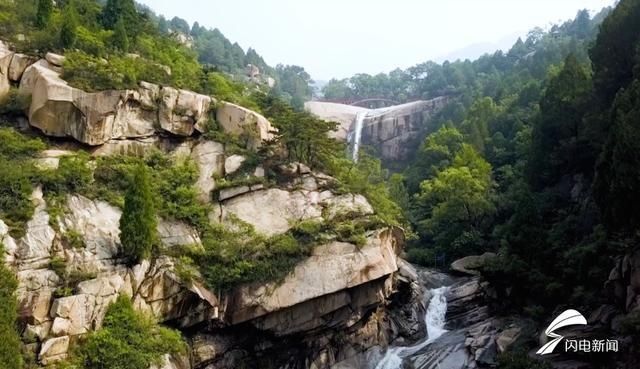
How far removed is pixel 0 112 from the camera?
23.2 m

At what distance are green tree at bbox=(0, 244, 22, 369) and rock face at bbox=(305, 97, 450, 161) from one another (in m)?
55.4

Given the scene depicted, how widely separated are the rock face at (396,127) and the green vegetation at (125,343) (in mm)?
52424

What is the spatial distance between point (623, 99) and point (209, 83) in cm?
1987

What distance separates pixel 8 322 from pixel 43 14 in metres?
17.3

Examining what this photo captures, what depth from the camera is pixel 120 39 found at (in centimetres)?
2723

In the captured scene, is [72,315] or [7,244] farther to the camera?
[7,244]

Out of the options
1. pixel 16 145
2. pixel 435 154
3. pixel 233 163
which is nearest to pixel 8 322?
pixel 16 145

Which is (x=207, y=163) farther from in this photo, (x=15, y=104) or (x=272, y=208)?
(x=15, y=104)

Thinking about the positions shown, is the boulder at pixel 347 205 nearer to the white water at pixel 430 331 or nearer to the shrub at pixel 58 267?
the white water at pixel 430 331

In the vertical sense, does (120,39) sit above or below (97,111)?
above

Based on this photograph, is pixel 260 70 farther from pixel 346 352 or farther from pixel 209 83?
pixel 346 352

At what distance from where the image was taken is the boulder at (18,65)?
24.3m

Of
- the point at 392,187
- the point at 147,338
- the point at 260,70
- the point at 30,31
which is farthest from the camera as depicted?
the point at 260,70

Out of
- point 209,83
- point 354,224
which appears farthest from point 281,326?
point 209,83
